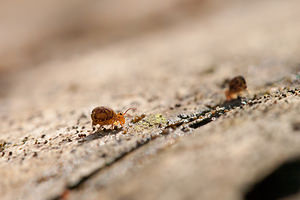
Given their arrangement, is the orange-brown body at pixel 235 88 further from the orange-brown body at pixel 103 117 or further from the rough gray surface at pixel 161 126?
the orange-brown body at pixel 103 117

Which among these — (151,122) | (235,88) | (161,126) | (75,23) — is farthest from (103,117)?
(75,23)

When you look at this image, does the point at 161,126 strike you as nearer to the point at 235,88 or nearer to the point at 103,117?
A: the point at 103,117

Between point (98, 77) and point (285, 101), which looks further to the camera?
point (98, 77)

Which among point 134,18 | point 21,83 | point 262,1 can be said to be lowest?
point 21,83

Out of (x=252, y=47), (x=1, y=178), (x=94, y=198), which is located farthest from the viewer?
(x=252, y=47)

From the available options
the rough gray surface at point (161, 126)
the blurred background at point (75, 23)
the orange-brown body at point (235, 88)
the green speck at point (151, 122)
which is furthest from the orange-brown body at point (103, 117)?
the blurred background at point (75, 23)

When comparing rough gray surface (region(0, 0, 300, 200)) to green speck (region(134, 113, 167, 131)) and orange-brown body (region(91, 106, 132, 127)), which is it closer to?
green speck (region(134, 113, 167, 131))

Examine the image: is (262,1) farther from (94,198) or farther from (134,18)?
(94,198)

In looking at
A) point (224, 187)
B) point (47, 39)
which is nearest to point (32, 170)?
point (224, 187)

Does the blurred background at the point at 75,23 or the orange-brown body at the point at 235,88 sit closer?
the orange-brown body at the point at 235,88
